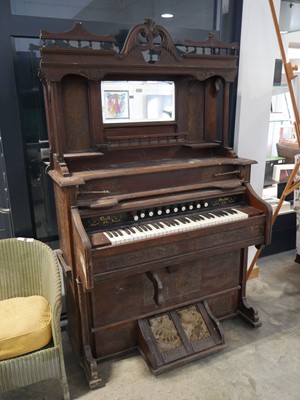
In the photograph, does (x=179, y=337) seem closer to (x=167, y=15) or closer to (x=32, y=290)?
(x=32, y=290)

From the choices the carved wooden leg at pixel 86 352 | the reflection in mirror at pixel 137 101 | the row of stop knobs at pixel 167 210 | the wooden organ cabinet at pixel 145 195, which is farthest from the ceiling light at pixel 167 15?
the carved wooden leg at pixel 86 352

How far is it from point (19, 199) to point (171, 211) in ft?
3.16

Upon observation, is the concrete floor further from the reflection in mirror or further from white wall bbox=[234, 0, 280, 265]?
the reflection in mirror

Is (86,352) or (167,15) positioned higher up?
(167,15)

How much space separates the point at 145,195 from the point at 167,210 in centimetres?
17

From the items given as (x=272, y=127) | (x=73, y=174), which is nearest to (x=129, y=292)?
(x=73, y=174)

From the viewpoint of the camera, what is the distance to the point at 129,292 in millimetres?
2029

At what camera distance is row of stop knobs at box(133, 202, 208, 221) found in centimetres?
190

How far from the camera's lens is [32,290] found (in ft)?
6.65

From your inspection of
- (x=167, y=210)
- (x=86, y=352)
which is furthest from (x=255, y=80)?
(x=86, y=352)

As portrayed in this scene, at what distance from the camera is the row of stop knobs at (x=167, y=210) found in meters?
1.90

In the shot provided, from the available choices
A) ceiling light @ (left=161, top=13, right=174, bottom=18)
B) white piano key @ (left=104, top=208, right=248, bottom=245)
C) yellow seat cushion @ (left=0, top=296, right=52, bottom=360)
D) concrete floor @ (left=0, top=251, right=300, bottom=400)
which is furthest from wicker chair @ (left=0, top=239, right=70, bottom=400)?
ceiling light @ (left=161, top=13, right=174, bottom=18)

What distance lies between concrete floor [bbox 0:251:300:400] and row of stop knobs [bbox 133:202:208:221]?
3.01 feet

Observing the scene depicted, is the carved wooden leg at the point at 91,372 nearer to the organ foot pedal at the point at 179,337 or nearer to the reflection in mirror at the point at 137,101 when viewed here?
the organ foot pedal at the point at 179,337
